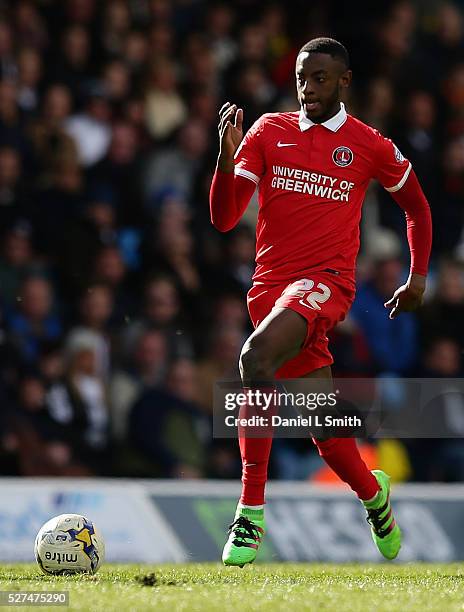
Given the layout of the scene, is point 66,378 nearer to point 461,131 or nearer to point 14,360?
point 14,360

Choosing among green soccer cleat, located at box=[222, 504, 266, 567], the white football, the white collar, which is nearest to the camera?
the white football

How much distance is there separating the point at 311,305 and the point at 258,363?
1.54 feet

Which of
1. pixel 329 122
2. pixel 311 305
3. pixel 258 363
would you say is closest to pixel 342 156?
pixel 329 122

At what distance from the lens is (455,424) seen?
10648 mm

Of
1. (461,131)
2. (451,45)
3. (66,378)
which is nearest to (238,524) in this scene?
(66,378)

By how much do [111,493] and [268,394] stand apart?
2.58 m

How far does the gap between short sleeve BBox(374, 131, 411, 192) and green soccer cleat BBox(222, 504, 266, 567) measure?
1832mm

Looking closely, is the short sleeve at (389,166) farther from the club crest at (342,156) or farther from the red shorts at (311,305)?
the red shorts at (311,305)

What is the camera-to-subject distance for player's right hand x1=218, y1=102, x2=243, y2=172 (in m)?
6.30

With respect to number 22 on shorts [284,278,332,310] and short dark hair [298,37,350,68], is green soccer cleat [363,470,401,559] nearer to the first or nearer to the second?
number 22 on shorts [284,278,332,310]

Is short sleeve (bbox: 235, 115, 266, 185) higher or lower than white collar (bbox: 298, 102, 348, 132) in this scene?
lower

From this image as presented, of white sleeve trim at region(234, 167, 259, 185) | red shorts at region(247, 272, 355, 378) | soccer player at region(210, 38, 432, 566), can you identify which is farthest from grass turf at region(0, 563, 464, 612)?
white sleeve trim at region(234, 167, 259, 185)

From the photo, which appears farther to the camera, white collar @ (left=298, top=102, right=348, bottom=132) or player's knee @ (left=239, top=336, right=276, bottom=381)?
white collar @ (left=298, top=102, right=348, bottom=132)

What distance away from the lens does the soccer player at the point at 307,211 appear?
6480 millimetres
